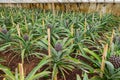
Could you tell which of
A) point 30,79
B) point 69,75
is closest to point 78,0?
point 69,75

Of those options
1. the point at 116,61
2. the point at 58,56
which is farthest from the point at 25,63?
the point at 116,61

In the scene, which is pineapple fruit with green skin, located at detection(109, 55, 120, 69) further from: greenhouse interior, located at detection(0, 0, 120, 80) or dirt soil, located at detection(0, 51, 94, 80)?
dirt soil, located at detection(0, 51, 94, 80)

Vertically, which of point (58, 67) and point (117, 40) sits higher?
point (117, 40)

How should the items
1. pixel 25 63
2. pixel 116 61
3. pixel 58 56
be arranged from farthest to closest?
pixel 25 63 < pixel 58 56 < pixel 116 61

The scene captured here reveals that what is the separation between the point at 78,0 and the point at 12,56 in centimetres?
441

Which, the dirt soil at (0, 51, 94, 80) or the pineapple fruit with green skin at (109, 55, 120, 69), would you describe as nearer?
the pineapple fruit with green skin at (109, 55, 120, 69)

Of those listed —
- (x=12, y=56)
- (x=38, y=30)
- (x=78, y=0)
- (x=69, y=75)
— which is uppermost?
(x=78, y=0)

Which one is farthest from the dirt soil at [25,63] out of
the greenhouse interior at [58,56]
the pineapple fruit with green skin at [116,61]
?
the pineapple fruit with green skin at [116,61]

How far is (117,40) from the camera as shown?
2.05 meters

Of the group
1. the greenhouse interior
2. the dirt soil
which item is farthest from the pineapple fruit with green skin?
the dirt soil

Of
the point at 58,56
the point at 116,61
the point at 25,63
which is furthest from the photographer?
the point at 25,63

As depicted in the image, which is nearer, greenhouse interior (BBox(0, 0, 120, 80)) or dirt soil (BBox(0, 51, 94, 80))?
greenhouse interior (BBox(0, 0, 120, 80))

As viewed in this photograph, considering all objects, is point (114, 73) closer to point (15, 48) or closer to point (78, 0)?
point (15, 48)

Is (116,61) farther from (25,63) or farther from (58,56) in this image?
(25,63)
